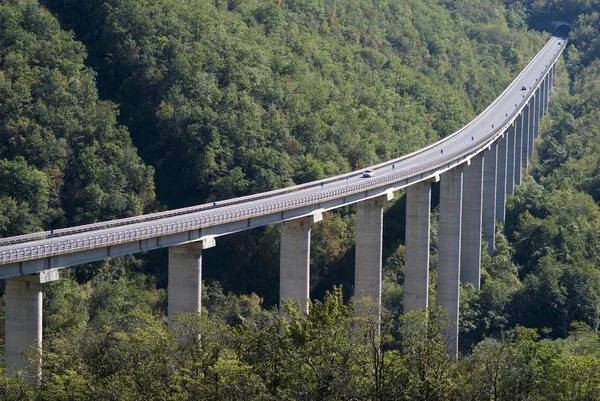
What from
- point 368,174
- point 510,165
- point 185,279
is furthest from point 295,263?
point 510,165

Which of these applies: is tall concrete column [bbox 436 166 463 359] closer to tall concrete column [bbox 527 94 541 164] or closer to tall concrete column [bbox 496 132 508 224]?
tall concrete column [bbox 496 132 508 224]

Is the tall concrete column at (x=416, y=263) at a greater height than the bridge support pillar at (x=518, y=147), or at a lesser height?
lesser

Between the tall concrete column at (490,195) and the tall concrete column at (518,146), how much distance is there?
56.4ft

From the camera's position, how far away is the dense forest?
43.2 metres

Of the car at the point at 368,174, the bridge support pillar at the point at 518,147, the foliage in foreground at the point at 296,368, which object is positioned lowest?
the foliage in foreground at the point at 296,368

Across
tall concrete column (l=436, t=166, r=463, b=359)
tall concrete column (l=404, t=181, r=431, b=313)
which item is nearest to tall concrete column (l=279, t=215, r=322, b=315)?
tall concrete column (l=404, t=181, r=431, b=313)

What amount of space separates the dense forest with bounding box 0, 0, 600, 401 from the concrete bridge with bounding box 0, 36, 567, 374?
288 cm

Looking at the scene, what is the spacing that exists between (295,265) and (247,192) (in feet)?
72.1

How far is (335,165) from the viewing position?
3777 inches

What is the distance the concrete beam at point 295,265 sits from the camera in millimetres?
66062

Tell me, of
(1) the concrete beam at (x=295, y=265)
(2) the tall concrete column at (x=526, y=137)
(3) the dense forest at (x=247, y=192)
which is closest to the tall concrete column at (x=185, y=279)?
(3) the dense forest at (x=247, y=192)

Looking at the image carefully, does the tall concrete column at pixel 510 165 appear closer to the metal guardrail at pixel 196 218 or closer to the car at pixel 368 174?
the metal guardrail at pixel 196 218

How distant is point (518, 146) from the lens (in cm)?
12138

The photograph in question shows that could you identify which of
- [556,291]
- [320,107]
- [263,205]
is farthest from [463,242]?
[263,205]
